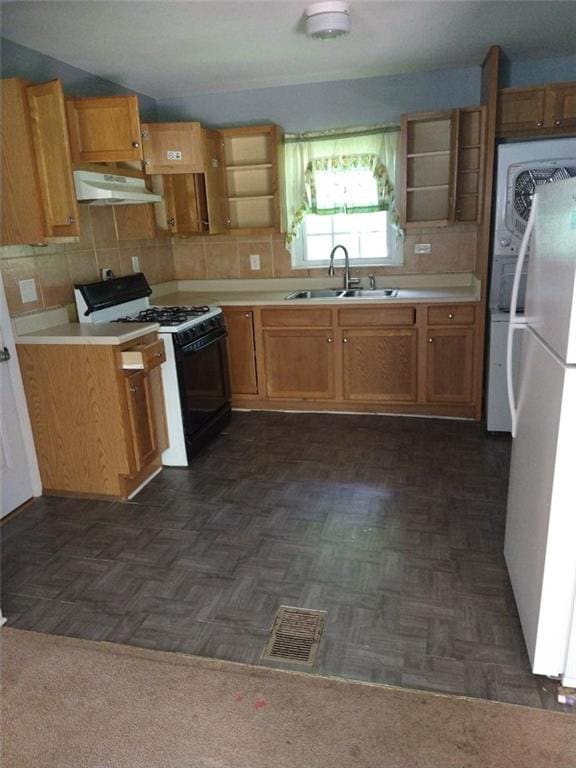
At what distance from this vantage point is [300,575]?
229 cm

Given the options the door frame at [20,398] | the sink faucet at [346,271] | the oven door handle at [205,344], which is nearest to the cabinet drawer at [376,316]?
the sink faucet at [346,271]

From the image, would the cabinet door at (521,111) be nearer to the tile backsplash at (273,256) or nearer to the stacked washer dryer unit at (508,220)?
the stacked washer dryer unit at (508,220)

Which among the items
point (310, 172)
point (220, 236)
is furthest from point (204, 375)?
point (310, 172)

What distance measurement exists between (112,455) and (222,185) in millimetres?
2311

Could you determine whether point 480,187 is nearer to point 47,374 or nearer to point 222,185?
point 222,185

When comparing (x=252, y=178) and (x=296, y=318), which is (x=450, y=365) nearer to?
(x=296, y=318)

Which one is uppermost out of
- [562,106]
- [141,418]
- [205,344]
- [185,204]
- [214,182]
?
[562,106]

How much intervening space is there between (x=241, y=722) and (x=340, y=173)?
369 cm

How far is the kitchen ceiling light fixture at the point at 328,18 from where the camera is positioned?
2566 mm

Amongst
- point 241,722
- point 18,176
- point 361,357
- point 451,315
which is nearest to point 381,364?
point 361,357

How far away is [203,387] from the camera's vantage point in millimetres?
3561

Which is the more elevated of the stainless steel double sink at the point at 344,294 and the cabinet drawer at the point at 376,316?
the stainless steel double sink at the point at 344,294

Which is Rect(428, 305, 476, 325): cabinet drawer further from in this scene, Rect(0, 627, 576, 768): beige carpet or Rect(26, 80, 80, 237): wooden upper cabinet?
Rect(0, 627, 576, 768): beige carpet

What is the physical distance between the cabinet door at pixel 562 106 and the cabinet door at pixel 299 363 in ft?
6.46
